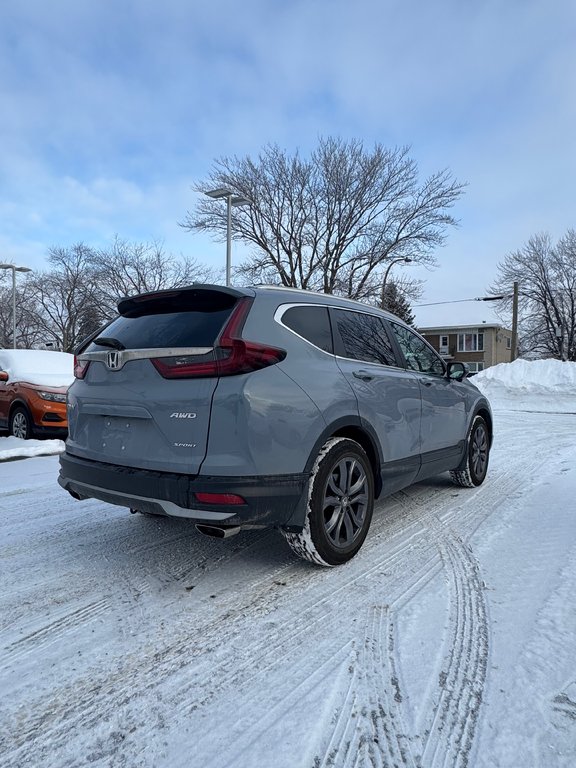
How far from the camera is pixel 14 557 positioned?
351 centimetres

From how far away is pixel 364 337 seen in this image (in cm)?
397

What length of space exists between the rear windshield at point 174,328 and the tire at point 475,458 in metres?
3.44

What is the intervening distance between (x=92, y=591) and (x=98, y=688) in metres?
0.94

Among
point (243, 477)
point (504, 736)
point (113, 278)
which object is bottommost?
point (504, 736)

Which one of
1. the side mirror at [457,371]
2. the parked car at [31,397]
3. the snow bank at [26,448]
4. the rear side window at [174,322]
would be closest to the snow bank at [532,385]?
the side mirror at [457,371]

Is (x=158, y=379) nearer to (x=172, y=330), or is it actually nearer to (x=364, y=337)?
(x=172, y=330)

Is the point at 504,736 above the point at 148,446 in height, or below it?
below

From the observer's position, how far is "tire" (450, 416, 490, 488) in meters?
5.37

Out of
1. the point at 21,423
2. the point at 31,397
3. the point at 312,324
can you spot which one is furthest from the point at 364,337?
the point at 21,423

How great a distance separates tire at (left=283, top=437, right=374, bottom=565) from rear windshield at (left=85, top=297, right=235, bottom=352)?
3.26ft

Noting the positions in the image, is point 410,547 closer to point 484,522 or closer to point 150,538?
point 484,522

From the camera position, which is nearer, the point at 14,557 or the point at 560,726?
the point at 560,726

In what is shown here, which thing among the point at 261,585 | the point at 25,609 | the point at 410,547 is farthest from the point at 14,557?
the point at 410,547

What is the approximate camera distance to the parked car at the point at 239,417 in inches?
108
